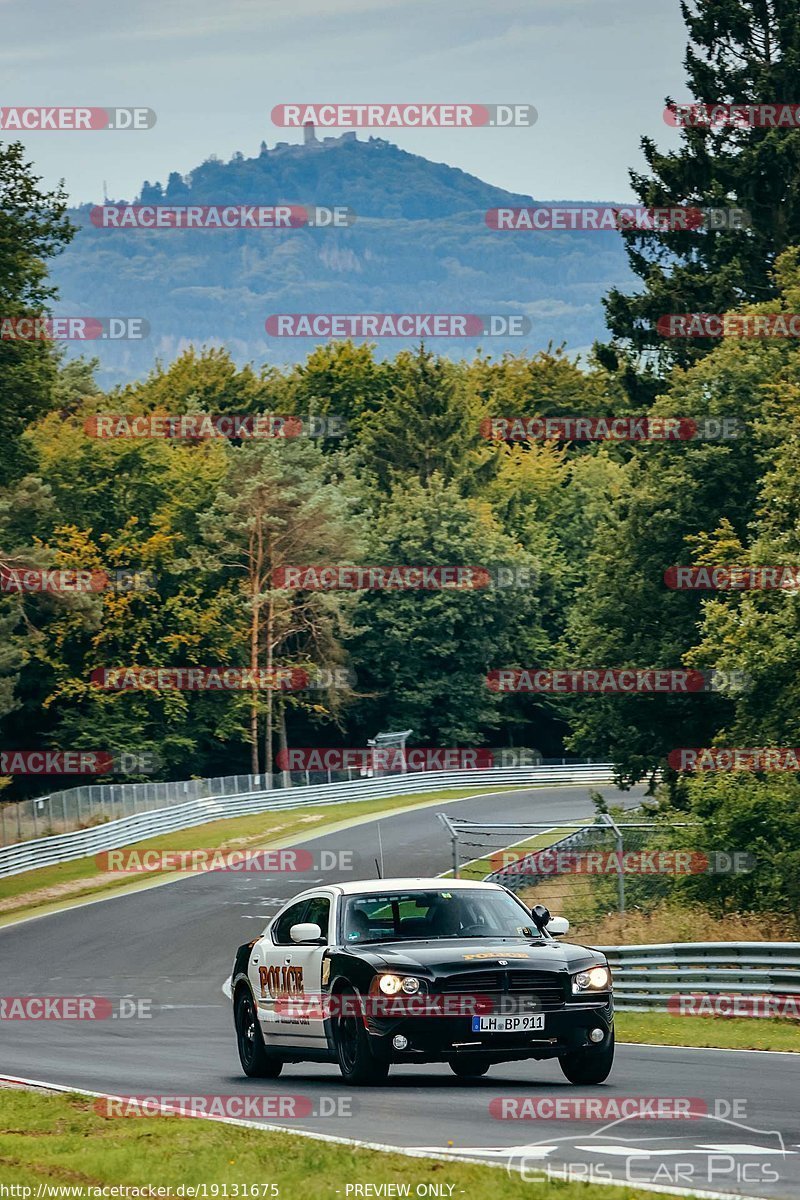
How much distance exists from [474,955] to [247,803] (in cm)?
5596

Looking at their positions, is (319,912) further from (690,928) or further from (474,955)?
(690,928)

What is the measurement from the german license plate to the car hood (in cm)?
35

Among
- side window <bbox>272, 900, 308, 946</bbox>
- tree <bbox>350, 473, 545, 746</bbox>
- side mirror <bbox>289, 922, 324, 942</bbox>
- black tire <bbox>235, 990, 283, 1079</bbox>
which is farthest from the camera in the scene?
tree <bbox>350, 473, 545, 746</bbox>

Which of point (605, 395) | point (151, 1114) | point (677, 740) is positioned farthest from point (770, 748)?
point (605, 395)

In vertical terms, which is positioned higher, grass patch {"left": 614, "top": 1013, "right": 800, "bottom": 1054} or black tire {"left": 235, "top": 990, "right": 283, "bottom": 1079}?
black tire {"left": 235, "top": 990, "right": 283, "bottom": 1079}

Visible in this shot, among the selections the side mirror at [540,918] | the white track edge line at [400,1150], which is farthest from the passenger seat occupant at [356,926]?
the white track edge line at [400,1150]

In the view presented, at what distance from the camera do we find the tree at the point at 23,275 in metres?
48.8

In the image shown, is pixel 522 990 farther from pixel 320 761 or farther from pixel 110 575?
pixel 320 761

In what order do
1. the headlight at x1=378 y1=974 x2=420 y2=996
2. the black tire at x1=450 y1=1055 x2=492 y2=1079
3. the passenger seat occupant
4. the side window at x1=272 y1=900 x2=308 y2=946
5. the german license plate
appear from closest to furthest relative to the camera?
the german license plate
the headlight at x1=378 y1=974 x2=420 y2=996
the passenger seat occupant
the black tire at x1=450 y1=1055 x2=492 y2=1079
the side window at x1=272 y1=900 x2=308 y2=946

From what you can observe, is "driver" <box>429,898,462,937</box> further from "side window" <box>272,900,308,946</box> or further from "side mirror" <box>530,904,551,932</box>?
"side window" <box>272,900,308,946</box>

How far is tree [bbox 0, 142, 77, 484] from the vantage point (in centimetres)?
4875

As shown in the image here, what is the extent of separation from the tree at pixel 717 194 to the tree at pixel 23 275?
18.2 meters

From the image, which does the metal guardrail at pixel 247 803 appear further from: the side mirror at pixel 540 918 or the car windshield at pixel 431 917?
the side mirror at pixel 540 918

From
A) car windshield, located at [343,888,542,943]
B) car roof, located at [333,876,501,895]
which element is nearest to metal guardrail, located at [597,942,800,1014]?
car roof, located at [333,876,501,895]
